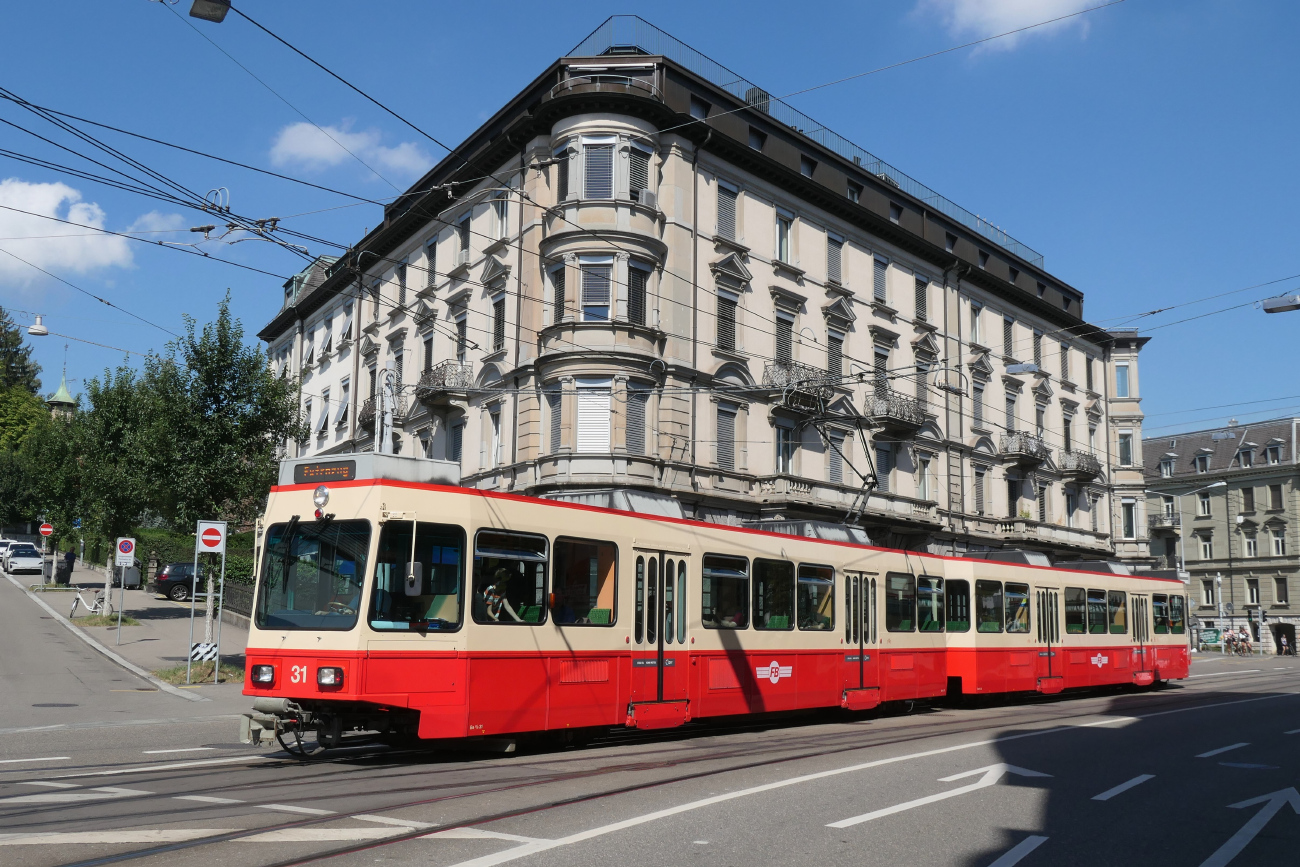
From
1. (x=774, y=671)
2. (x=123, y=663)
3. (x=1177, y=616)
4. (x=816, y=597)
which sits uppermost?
(x=816, y=597)

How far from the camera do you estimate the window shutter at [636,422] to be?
2898cm

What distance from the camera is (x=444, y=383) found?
34.3 m

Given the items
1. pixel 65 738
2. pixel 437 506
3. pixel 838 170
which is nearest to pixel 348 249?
pixel 437 506

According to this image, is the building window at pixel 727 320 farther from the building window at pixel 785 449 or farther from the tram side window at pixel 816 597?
the tram side window at pixel 816 597

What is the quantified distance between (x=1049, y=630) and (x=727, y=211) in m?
14.8

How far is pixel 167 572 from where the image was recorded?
4119cm

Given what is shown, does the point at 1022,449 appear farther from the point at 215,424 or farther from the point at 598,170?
the point at 215,424

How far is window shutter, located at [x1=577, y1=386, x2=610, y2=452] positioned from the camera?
94.1 feet

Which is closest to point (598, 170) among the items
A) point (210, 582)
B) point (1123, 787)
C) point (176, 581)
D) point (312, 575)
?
point (210, 582)

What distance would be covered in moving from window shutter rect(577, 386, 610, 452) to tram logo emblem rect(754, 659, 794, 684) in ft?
41.0

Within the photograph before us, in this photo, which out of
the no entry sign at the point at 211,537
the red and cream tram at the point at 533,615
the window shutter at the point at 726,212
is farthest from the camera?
the window shutter at the point at 726,212

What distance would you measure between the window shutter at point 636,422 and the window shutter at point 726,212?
5.97 meters

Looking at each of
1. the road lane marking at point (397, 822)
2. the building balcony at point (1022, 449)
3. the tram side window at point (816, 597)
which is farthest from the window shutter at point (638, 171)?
the road lane marking at point (397, 822)

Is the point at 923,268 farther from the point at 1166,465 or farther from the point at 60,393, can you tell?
the point at 60,393
